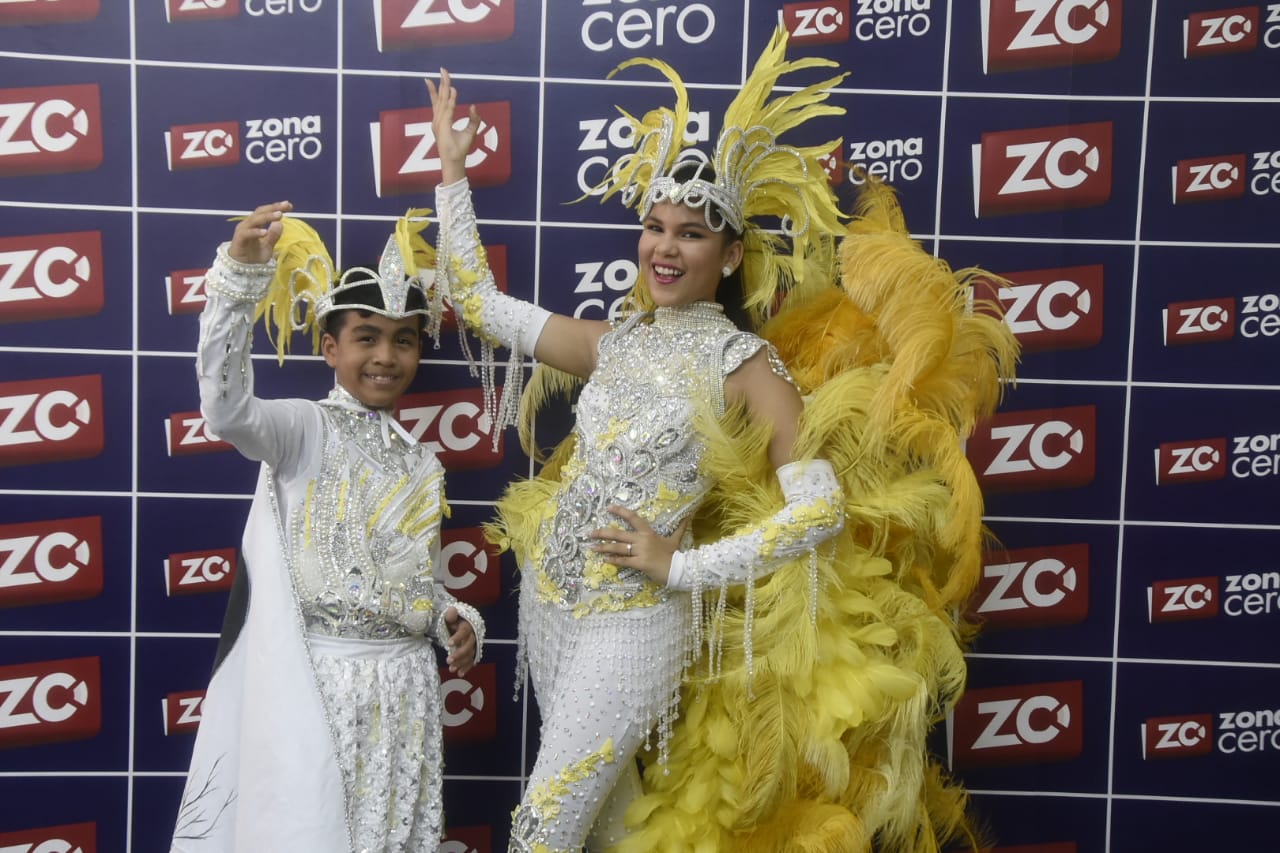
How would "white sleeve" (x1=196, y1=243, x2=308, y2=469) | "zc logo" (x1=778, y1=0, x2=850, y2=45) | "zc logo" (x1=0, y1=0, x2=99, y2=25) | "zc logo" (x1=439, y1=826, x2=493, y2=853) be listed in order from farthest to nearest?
1. "zc logo" (x1=439, y1=826, x2=493, y2=853)
2. "zc logo" (x1=778, y1=0, x2=850, y2=45)
3. "zc logo" (x1=0, y1=0, x2=99, y2=25)
4. "white sleeve" (x1=196, y1=243, x2=308, y2=469)

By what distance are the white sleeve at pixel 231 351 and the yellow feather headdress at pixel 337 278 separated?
23cm

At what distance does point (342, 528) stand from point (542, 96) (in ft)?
4.21

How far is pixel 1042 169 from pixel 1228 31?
0.64 metres

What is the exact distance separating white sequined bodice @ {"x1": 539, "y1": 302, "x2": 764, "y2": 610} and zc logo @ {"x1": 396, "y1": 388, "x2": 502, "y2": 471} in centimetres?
61

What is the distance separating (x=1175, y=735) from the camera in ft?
9.89

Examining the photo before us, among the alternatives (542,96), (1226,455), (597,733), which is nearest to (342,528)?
(597,733)

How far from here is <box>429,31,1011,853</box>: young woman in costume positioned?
220 cm

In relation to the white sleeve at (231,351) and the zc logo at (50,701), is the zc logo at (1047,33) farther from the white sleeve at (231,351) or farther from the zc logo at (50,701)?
the zc logo at (50,701)

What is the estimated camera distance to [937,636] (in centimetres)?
237

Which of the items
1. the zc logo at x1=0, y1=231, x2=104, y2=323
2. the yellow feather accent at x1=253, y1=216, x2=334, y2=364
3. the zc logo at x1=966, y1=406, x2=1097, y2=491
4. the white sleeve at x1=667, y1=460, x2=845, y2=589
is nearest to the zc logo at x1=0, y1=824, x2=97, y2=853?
the zc logo at x1=0, y1=231, x2=104, y2=323

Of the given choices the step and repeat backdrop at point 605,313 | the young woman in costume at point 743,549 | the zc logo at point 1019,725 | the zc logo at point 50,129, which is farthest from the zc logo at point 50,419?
the zc logo at point 1019,725

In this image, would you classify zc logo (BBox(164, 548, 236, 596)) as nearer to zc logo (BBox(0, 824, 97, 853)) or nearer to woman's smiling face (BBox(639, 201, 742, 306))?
zc logo (BBox(0, 824, 97, 853))

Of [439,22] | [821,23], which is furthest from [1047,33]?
[439,22]

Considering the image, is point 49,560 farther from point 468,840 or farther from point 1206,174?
point 1206,174
